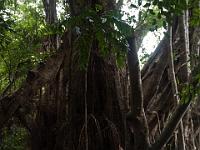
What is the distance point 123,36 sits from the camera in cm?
219

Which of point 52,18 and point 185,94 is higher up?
point 52,18

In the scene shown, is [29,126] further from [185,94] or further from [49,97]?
[185,94]

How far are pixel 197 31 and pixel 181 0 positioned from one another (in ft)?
5.22

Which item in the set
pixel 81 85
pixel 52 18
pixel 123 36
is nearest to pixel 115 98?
pixel 81 85

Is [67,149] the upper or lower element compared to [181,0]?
lower

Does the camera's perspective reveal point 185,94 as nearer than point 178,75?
Yes

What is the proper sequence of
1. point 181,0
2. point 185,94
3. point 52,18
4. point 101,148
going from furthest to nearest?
1. point 52,18
2. point 101,148
3. point 185,94
4. point 181,0

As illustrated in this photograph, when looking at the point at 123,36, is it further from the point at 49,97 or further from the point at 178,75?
the point at 49,97

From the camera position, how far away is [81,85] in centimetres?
355

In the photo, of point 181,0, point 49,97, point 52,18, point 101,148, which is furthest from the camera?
point 52,18

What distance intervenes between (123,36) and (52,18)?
3.42 metres

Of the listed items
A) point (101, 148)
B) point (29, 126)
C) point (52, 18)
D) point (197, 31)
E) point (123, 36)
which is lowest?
point (101, 148)

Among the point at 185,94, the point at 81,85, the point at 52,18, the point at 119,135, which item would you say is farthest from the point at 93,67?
the point at 52,18

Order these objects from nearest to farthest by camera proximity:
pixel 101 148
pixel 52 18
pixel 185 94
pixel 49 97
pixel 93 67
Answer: pixel 185 94
pixel 101 148
pixel 93 67
pixel 49 97
pixel 52 18
